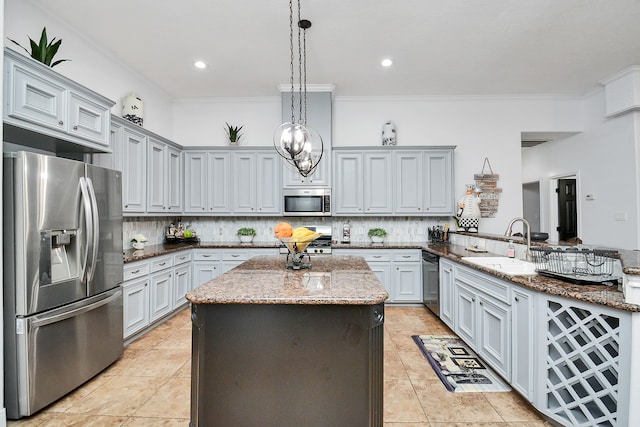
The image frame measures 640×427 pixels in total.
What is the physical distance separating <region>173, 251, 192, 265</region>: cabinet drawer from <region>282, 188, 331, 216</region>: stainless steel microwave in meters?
1.42

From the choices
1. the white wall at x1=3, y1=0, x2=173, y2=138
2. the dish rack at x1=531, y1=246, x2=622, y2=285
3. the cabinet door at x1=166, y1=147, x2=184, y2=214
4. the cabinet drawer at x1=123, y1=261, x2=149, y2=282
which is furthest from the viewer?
the cabinet door at x1=166, y1=147, x2=184, y2=214

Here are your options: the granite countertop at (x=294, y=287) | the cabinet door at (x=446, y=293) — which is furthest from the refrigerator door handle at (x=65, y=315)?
the cabinet door at (x=446, y=293)

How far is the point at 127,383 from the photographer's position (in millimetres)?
2420

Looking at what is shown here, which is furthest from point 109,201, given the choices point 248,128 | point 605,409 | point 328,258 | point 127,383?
point 605,409

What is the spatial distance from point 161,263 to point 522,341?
139 inches

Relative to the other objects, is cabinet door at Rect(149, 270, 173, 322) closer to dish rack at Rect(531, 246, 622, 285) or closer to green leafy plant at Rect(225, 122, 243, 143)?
green leafy plant at Rect(225, 122, 243, 143)

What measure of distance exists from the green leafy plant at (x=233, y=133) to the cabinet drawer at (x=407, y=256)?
2.88 meters

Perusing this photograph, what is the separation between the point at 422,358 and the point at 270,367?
1768 mm

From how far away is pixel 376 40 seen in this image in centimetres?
324

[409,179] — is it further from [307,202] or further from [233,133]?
[233,133]

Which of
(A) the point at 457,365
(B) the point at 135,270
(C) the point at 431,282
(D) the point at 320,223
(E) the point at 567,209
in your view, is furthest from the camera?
(E) the point at 567,209

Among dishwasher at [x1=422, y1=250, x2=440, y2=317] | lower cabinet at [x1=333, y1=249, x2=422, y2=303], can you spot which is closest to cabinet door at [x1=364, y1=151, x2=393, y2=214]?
lower cabinet at [x1=333, y1=249, x2=422, y2=303]

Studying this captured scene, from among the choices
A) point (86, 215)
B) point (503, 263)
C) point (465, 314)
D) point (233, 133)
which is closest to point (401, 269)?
point (465, 314)

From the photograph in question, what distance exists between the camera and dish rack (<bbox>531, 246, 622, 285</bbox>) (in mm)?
1876
